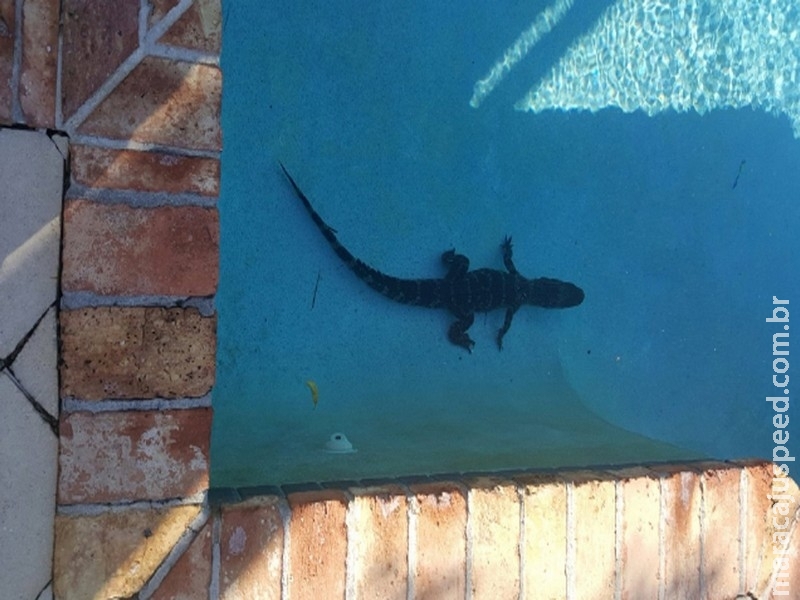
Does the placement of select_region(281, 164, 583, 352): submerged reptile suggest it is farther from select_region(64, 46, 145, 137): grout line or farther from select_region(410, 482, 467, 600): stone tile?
select_region(64, 46, 145, 137): grout line

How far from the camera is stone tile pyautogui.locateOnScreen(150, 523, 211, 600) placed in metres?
1.31

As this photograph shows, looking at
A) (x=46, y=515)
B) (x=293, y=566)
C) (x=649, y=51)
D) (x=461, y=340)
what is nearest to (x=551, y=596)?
(x=293, y=566)

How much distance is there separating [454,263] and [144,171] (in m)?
2.98

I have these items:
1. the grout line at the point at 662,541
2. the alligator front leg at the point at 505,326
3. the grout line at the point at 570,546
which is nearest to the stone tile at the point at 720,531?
the grout line at the point at 662,541

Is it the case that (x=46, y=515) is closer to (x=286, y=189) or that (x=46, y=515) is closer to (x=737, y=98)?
(x=286, y=189)

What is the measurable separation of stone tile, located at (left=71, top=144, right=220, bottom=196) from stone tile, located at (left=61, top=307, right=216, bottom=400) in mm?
230

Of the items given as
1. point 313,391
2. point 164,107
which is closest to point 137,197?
point 164,107

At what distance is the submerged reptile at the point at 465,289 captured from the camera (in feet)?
12.2

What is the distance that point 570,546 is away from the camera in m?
1.58

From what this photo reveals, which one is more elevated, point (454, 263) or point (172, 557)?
point (454, 263)

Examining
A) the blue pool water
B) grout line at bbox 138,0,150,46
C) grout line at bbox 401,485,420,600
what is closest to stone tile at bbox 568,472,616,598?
grout line at bbox 401,485,420,600

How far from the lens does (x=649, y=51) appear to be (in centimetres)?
491

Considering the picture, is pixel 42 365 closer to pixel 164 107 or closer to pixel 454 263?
pixel 164 107

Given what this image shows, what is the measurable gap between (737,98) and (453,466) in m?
4.51
